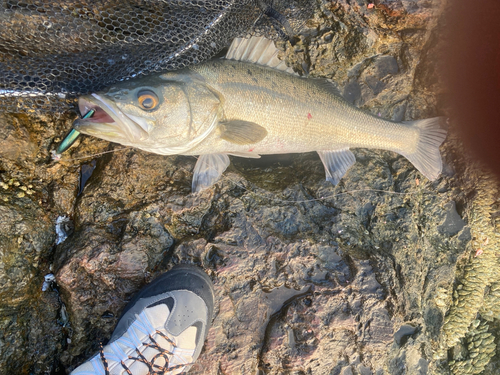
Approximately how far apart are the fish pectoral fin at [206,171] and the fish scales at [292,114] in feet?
0.32

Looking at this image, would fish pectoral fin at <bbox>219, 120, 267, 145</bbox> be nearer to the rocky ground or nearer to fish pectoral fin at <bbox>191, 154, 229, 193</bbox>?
fish pectoral fin at <bbox>191, 154, 229, 193</bbox>

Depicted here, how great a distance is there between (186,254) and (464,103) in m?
3.86

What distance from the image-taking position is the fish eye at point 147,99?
246cm

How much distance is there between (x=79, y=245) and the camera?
2.70 meters

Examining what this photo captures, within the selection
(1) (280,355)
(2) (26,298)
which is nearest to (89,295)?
(2) (26,298)

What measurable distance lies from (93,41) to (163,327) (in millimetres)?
2795

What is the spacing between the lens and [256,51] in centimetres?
301

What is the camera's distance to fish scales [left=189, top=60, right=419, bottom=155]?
9.30 ft

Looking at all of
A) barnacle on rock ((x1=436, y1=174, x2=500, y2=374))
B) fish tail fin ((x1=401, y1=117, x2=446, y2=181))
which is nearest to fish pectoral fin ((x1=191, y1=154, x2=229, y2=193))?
fish tail fin ((x1=401, y1=117, x2=446, y2=181))

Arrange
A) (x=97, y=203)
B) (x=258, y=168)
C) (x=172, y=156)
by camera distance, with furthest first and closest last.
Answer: (x=258, y=168)
(x=172, y=156)
(x=97, y=203)

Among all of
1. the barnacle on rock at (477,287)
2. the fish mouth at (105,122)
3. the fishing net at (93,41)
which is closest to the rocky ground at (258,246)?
the barnacle on rock at (477,287)

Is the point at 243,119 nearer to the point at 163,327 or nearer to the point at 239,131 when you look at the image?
the point at 239,131

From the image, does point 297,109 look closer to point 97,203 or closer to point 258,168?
point 258,168

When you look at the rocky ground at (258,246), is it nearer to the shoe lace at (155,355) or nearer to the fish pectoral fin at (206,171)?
the fish pectoral fin at (206,171)
